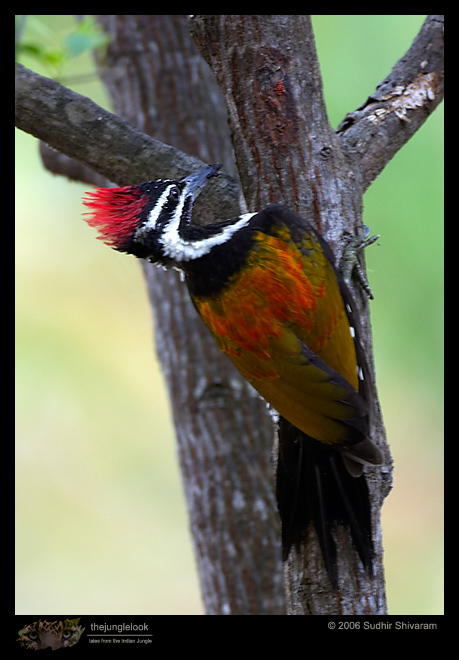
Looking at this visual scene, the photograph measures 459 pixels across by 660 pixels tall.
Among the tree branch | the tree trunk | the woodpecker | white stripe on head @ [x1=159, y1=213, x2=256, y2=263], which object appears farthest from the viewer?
the tree trunk

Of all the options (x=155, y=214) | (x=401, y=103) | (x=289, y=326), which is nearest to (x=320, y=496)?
(x=289, y=326)

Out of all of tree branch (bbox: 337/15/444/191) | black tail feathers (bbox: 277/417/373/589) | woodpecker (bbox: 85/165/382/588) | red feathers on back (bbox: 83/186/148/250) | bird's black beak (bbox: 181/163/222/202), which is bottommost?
black tail feathers (bbox: 277/417/373/589)

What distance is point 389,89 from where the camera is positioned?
2312 millimetres

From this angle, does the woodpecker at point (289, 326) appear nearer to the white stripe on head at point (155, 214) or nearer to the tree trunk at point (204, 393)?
the white stripe on head at point (155, 214)

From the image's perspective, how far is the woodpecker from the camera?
1.77 meters

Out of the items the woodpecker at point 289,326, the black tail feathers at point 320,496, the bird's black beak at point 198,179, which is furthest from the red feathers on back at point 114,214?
the black tail feathers at point 320,496

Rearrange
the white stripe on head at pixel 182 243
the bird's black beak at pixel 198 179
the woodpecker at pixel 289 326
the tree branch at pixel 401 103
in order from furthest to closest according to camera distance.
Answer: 1. the tree branch at pixel 401 103
2. the bird's black beak at pixel 198 179
3. the white stripe on head at pixel 182 243
4. the woodpecker at pixel 289 326

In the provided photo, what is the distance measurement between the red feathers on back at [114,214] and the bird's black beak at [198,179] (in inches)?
7.5

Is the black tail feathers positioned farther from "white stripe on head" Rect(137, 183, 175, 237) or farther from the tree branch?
the tree branch

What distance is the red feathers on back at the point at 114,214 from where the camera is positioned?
1841 millimetres

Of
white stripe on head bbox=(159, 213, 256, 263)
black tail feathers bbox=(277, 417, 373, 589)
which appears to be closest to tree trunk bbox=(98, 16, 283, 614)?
black tail feathers bbox=(277, 417, 373, 589)

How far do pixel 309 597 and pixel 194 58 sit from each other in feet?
8.67
